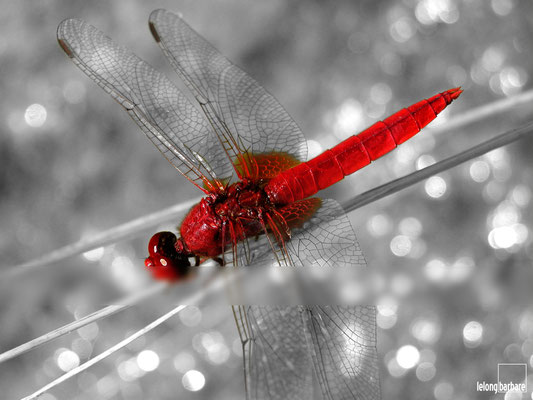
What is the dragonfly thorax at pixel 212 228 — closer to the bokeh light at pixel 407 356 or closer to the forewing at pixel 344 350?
the forewing at pixel 344 350

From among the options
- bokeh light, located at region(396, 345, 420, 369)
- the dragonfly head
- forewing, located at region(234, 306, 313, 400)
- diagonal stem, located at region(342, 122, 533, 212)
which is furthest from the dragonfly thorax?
bokeh light, located at region(396, 345, 420, 369)

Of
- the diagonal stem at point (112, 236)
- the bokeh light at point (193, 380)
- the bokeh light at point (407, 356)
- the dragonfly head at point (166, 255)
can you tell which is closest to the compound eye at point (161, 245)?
the dragonfly head at point (166, 255)

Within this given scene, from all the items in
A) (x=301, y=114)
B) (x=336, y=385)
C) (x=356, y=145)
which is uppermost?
(x=301, y=114)

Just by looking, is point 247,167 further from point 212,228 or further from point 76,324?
point 76,324

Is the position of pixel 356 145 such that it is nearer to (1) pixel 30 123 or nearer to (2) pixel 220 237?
(2) pixel 220 237

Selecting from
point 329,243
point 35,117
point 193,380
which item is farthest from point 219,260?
point 35,117

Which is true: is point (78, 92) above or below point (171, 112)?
above

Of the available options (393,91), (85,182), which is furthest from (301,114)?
(85,182)
